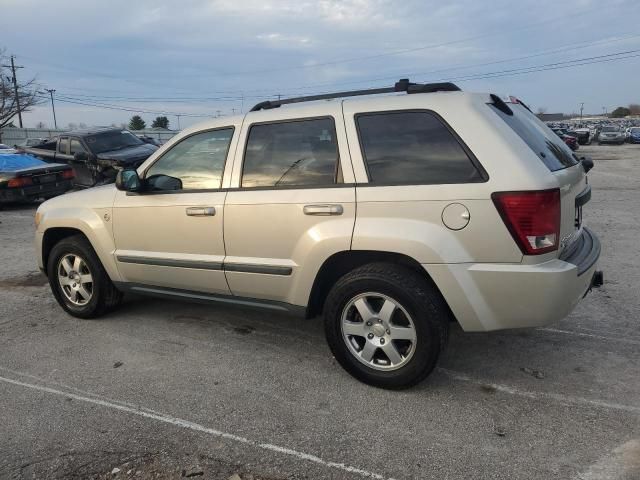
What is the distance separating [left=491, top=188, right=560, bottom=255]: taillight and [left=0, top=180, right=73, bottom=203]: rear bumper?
12055 mm

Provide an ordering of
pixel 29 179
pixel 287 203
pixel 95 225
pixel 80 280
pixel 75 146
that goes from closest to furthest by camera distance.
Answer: pixel 287 203 < pixel 95 225 < pixel 80 280 < pixel 29 179 < pixel 75 146

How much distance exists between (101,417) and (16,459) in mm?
490

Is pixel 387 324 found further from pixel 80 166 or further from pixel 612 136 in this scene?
pixel 612 136

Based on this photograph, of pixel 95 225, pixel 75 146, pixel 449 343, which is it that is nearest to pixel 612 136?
pixel 75 146

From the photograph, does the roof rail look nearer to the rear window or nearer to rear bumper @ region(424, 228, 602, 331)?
the rear window

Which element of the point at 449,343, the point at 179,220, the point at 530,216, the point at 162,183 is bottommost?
the point at 449,343

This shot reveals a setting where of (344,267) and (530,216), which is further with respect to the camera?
(344,267)

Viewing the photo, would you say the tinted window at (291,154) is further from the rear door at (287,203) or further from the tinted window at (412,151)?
the tinted window at (412,151)

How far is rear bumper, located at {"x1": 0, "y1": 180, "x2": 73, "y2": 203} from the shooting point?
11.9 metres

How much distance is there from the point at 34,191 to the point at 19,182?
0.37 meters

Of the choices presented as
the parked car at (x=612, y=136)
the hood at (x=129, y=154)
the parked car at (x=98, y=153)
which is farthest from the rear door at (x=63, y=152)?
the parked car at (x=612, y=136)

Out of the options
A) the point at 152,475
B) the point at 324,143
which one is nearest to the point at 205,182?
the point at 324,143

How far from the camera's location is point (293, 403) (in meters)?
3.28

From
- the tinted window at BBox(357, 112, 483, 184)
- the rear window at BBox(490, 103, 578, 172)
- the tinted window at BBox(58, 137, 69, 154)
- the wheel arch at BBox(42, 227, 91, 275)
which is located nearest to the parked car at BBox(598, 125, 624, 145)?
the tinted window at BBox(58, 137, 69, 154)
